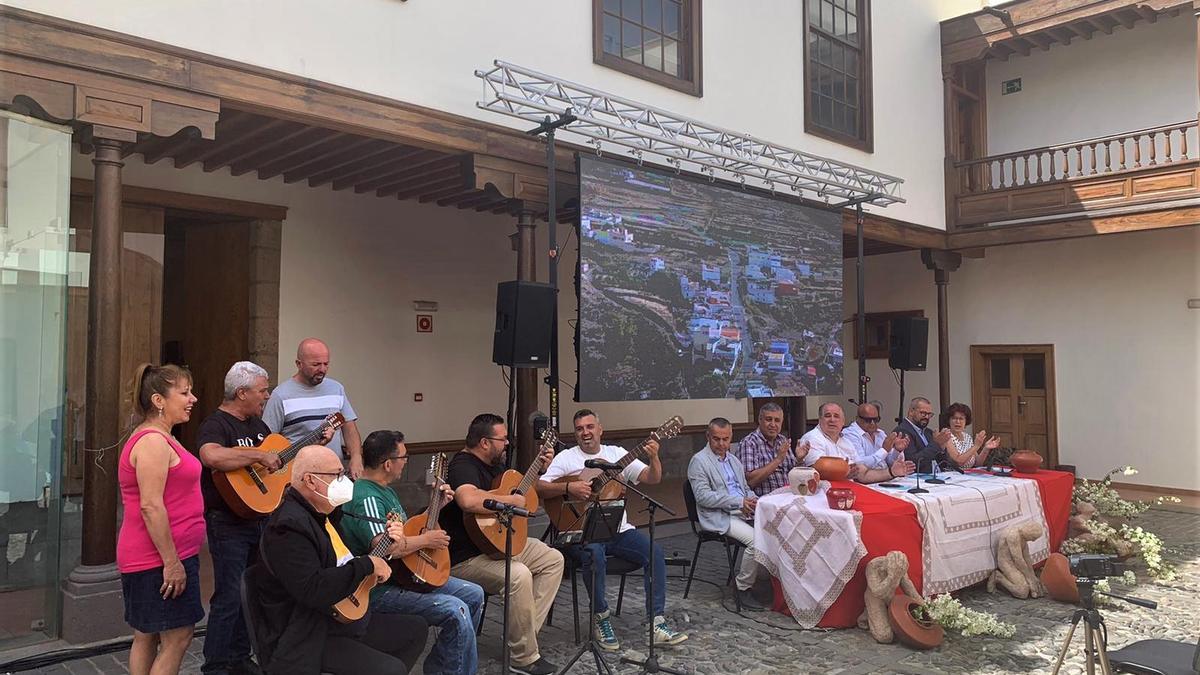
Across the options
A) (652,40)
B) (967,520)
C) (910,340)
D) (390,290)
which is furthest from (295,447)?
(910,340)

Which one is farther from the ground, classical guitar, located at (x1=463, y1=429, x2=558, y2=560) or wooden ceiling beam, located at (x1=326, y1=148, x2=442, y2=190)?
wooden ceiling beam, located at (x1=326, y1=148, x2=442, y2=190)

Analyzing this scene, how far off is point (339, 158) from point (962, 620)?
568cm

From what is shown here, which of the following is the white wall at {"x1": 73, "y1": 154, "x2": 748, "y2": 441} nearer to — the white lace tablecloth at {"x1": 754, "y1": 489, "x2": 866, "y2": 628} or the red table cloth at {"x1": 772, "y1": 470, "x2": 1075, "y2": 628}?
the white lace tablecloth at {"x1": 754, "y1": 489, "x2": 866, "y2": 628}

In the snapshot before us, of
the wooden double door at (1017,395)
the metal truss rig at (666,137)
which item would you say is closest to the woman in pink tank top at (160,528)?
the metal truss rig at (666,137)

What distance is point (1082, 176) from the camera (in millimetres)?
10750

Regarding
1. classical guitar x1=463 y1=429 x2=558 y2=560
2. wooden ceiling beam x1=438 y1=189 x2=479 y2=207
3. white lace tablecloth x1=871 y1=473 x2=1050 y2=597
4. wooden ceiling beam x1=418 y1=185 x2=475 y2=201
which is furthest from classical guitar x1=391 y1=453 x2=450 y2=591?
wooden ceiling beam x1=438 y1=189 x2=479 y2=207

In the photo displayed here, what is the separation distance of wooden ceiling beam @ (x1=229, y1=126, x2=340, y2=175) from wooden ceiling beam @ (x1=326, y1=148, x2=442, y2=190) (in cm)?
64

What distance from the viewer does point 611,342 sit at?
681 cm

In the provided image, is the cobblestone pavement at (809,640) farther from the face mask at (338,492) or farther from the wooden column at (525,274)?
the face mask at (338,492)

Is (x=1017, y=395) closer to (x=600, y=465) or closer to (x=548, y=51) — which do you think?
(x=548, y=51)

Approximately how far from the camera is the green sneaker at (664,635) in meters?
4.81

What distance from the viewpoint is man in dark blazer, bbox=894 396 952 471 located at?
7195mm

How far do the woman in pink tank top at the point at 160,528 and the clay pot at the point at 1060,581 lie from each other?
17.4 ft

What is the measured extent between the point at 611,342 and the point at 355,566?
387 cm
